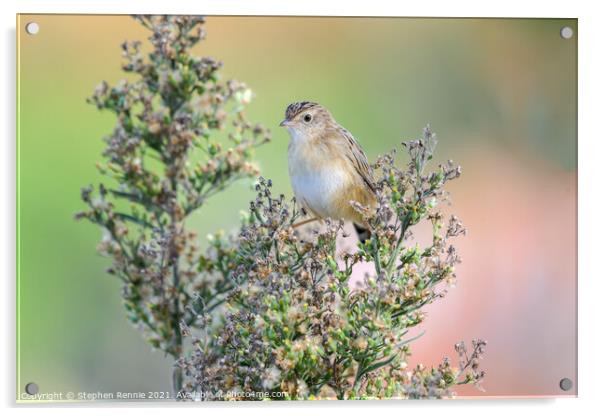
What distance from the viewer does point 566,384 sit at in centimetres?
346

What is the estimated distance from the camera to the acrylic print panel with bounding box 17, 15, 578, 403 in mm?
2811

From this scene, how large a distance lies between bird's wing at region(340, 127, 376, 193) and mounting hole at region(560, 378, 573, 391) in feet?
4.28

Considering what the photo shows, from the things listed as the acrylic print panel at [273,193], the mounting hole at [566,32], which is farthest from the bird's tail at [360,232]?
the mounting hole at [566,32]

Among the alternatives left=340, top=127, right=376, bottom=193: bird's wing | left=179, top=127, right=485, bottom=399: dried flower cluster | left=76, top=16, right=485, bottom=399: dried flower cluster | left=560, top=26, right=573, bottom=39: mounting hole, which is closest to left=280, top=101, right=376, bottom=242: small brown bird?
left=340, top=127, right=376, bottom=193: bird's wing

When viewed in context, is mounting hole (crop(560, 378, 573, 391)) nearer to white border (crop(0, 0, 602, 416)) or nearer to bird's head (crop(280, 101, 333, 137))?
white border (crop(0, 0, 602, 416))

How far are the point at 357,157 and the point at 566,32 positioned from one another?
3.79ft

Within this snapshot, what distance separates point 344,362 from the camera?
2.70 meters

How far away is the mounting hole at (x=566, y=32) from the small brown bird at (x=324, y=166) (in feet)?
3.60

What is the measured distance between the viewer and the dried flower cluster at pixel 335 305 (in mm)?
2631

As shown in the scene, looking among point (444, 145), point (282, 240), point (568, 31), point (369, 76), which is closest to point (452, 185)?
point (444, 145)

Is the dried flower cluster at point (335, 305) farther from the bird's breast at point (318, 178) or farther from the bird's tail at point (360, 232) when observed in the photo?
Answer: the bird's tail at point (360, 232)

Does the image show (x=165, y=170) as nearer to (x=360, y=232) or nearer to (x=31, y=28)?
(x=31, y=28)

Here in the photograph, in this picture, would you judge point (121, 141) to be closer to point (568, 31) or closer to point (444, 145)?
point (444, 145)

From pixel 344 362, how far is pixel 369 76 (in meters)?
1.46
